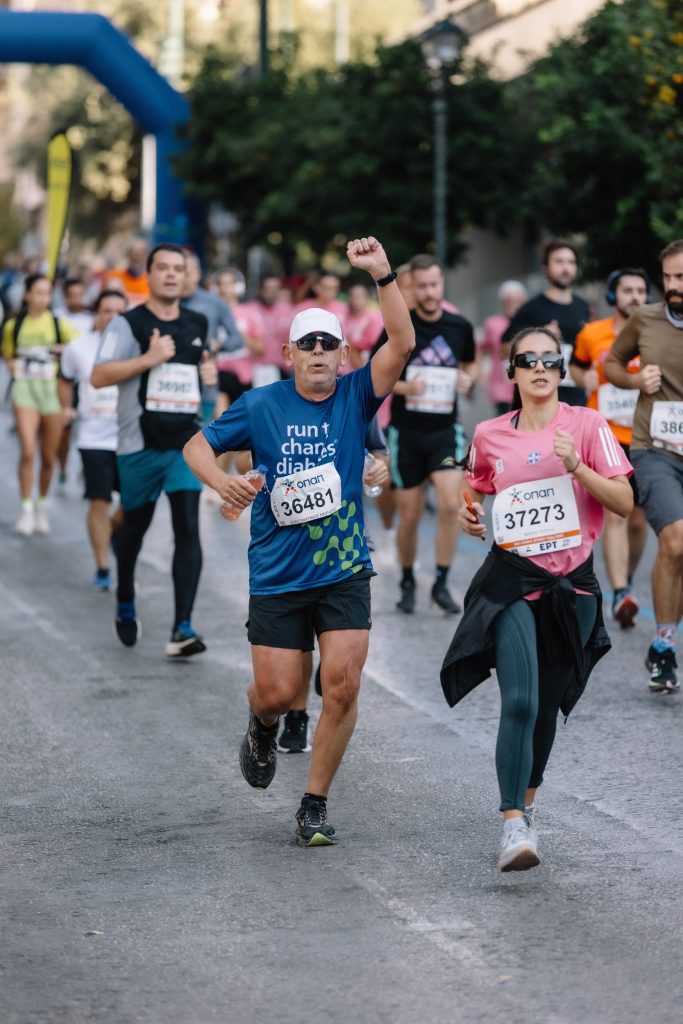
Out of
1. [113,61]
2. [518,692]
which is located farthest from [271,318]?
[518,692]

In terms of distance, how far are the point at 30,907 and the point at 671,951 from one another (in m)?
1.83

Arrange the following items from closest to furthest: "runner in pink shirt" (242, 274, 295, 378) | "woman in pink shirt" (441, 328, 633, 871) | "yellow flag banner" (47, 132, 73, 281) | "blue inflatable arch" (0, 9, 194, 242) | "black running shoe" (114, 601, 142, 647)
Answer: "woman in pink shirt" (441, 328, 633, 871) → "black running shoe" (114, 601, 142, 647) → "runner in pink shirt" (242, 274, 295, 378) → "yellow flag banner" (47, 132, 73, 281) → "blue inflatable arch" (0, 9, 194, 242)

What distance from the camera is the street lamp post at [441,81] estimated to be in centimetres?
2153

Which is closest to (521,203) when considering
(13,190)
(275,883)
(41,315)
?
(41,315)

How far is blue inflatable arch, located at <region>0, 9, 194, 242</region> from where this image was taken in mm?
30516

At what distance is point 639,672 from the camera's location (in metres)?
9.25

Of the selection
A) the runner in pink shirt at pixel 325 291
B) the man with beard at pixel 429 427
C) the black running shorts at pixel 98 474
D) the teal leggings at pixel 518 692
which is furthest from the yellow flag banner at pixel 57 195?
the teal leggings at pixel 518 692

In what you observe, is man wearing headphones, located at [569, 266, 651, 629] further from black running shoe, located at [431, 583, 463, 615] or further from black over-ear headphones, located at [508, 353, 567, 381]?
black over-ear headphones, located at [508, 353, 567, 381]

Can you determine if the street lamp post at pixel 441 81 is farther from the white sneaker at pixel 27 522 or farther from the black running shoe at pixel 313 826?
the black running shoe at pixel 313 826

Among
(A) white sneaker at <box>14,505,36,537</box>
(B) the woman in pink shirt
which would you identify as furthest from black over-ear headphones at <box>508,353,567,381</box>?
(A) white sneaker at <box>14,505,36,537</box>

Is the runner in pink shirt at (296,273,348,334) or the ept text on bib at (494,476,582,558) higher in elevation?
the runner in pink shirt at (296,273,348,334)

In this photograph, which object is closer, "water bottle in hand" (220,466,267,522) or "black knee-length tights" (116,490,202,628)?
"water bottle in hand" (220,466,267,522)

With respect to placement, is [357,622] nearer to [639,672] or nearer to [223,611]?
[639,672]

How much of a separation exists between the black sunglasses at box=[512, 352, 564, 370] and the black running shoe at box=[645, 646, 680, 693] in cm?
282
